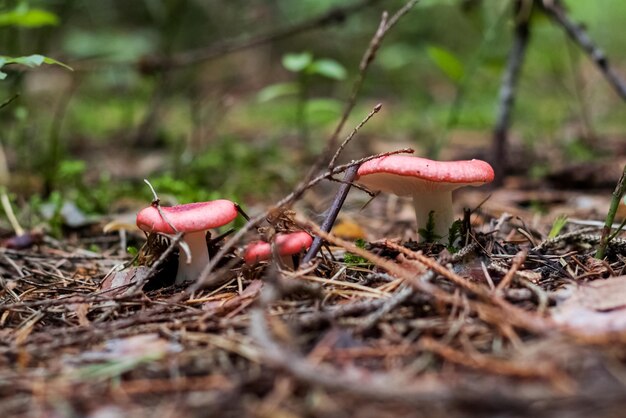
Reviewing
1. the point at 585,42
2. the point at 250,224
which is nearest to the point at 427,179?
the point at 250,224

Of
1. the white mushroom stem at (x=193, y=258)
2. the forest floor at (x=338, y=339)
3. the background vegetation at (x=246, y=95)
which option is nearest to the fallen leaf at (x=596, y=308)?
the forest floor at (x=338, y=339)

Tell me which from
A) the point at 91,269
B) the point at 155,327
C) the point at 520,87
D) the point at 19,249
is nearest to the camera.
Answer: the point at 155,327

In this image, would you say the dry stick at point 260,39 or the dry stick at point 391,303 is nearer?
the dry stick at point 391,303

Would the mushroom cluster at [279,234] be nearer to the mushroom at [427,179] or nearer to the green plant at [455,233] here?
the mushroom at [427,179]

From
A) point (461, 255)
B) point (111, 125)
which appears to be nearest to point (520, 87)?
A: point (111, 125)

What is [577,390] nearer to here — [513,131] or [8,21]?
[8,21]

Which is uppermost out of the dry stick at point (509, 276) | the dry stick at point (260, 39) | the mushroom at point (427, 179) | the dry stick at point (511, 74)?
the dry stick at point (260, 39)
